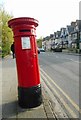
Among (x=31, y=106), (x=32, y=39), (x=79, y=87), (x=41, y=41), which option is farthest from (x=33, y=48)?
(x=41, y=41)

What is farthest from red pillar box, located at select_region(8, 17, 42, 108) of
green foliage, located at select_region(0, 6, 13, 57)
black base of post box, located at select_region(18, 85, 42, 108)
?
green foliage, located at select_region(0, 6, 13, 57)

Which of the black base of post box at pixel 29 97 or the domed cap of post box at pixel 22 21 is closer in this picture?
the domed cap of post box at pixel 22 21

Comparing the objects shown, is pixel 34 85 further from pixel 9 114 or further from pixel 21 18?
pixel 21 18

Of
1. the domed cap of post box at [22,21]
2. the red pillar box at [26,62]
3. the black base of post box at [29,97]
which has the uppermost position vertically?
the domed cap of post box at [22,21]

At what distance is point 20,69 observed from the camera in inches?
247

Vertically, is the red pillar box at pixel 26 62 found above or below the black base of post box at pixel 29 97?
above

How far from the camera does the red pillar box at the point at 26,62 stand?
20.3ft

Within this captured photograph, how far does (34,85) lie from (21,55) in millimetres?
774

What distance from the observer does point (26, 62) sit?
6.22 meters

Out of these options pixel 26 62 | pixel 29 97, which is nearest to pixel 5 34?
pixel 26 62

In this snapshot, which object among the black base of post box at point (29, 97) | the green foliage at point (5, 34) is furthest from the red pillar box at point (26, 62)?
the green foliage at point (5, 34)

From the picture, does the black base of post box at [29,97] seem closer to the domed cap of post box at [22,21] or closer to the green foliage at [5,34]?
the domed cap of post box at [22,21]

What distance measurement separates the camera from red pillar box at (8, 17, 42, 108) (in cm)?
619

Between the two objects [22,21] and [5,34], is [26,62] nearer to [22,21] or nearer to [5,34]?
[22,21]
